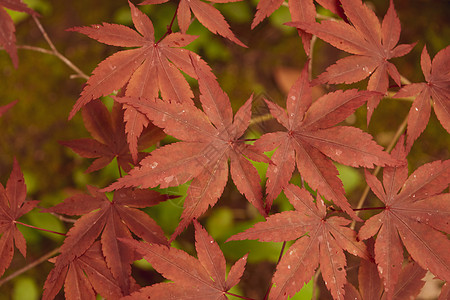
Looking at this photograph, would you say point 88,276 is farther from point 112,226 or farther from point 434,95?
point 434,95

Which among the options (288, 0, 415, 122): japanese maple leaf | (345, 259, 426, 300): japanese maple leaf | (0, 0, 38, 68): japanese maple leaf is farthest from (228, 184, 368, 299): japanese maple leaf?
(0, 0, 38, 68): japanese maple leaf

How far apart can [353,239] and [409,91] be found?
407mm

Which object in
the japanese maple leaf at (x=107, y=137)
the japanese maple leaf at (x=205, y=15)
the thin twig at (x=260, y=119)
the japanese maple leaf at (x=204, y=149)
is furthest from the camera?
the thin twig at (x=260, y=119)

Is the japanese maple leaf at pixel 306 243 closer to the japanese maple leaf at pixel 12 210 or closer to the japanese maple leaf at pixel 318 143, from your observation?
the japanese maple leaf at pixel 318 143

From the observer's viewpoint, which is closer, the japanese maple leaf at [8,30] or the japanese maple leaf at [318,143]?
the japanese maple leaf at [318,143]

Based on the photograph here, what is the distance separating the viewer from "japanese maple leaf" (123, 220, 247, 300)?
2.54ft

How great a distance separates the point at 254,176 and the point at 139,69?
1.27ft

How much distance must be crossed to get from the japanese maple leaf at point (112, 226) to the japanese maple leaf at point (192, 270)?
0.06 m

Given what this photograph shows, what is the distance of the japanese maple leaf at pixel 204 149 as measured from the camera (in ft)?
2.44

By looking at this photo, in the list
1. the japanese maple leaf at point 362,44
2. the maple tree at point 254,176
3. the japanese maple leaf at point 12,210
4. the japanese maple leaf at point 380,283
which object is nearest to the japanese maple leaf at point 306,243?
the maple tree at point 254,176

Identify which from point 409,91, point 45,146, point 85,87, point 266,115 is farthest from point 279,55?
point 45,146

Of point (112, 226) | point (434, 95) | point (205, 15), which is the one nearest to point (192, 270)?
point (112, 226)

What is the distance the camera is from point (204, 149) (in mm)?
769

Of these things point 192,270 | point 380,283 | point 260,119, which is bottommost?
point 380,283
